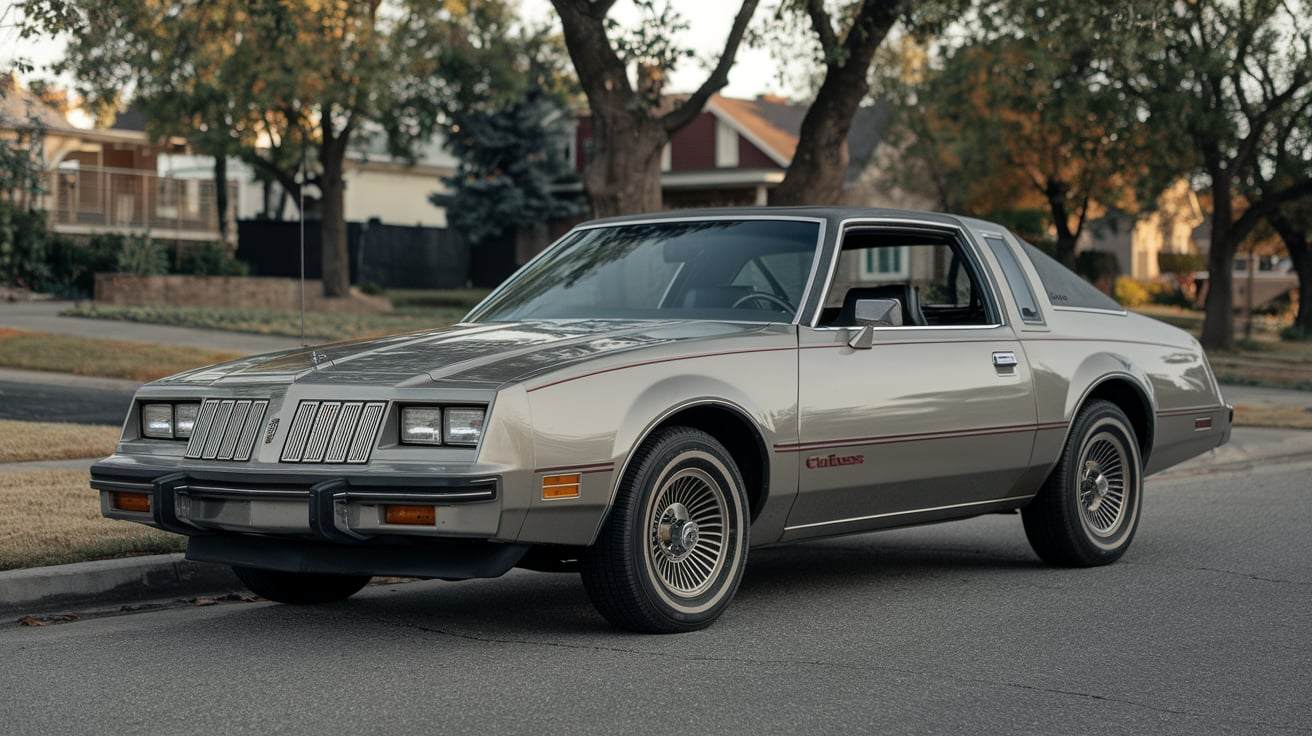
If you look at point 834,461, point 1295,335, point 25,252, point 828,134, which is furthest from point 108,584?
point 1295,335

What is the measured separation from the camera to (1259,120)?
104 ft

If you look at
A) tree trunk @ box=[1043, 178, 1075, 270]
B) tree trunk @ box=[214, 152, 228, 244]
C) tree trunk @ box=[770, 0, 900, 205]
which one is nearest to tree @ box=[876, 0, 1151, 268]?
tree trunk @ box=[1043, 178, 1075, 270]

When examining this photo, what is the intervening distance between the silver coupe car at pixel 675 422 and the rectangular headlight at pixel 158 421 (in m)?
0.02

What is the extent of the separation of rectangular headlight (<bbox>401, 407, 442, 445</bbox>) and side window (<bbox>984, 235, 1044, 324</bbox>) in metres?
3.42

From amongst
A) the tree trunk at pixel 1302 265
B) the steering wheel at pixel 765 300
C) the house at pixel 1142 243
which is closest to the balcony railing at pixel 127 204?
the tree trunk at pixel 1302 265

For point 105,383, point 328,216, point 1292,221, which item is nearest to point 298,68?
point 328,216

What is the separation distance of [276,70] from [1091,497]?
25.6 metres

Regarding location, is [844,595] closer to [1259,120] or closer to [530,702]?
[530,702]

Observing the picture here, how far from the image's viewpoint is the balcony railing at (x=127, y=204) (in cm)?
3612

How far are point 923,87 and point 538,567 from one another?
131 ft

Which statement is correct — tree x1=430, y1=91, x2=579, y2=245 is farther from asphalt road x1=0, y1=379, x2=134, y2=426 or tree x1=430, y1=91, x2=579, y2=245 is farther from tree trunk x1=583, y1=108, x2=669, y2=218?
asphalt road x1=0, y1=379, x2=134, y2=426

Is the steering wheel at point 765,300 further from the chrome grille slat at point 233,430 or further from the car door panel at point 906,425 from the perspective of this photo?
the chrome grille slat at point 233,430

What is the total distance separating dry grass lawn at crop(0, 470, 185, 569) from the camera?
7457 millimetres

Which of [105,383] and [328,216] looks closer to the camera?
[105,383]
